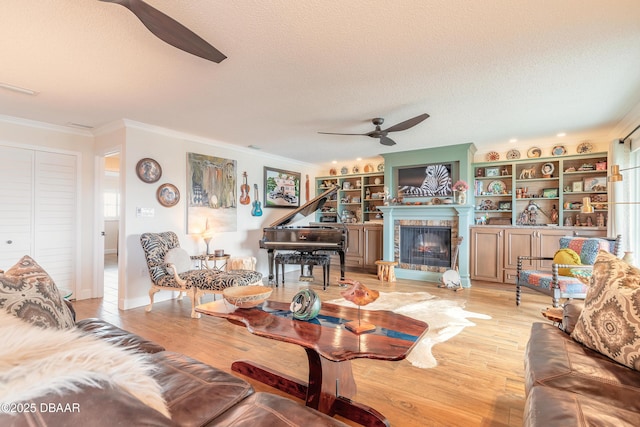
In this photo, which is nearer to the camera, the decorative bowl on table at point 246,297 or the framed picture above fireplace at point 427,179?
the decorative bowl on table at point 246,297

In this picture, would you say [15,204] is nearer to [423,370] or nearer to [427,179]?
[423,370]

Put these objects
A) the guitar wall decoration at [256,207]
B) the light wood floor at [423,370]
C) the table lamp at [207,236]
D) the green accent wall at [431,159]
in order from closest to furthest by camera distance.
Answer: the light wood floor at [423,370] → the table lamp at [207,236] → the green accent wall at [431,159] → the guitar wall decoration at [256,207]

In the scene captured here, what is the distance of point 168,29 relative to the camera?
1621mm

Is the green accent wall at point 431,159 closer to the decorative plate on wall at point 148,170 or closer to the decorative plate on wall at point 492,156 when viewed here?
the decorative plate on wall at point 492,156

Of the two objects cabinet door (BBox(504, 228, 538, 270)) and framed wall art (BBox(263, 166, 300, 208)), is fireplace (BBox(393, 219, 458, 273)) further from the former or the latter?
framed wall art (BBox(263, 166, 300, 208))

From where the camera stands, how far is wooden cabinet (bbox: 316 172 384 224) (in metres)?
6.61

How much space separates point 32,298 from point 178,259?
2.55 m

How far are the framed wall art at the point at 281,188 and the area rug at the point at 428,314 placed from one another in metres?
2.69

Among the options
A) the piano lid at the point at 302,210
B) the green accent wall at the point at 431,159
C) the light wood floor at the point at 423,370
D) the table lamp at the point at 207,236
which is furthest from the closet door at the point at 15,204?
the green accent wall at the point at 431,159

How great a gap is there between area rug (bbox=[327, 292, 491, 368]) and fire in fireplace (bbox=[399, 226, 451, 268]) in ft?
3.84

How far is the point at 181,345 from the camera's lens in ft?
8.81

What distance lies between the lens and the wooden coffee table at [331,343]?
1447mm

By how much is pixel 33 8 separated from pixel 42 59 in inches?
28.2

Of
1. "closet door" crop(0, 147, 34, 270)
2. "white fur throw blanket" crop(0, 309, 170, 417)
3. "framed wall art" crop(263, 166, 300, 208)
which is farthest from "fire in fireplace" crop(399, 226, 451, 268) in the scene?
"closet door" crop(0, 147, 34, 270)
